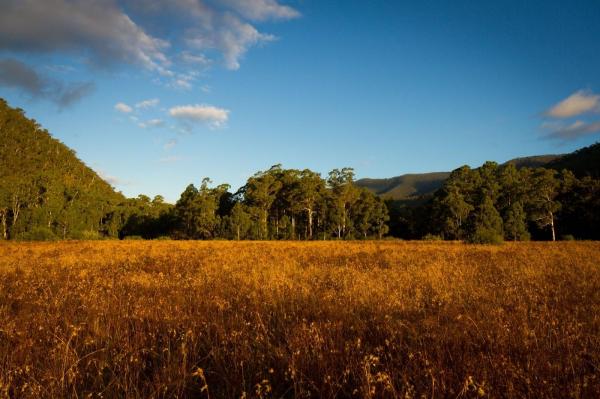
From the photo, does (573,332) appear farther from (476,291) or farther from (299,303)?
(299,303)

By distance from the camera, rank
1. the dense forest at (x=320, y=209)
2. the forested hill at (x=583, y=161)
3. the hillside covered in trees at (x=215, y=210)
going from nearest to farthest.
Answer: the dense forest at (x=320, y=209), the hillside covered in trees at (x=215, y=210), the forested hill at (x=583, y=161)

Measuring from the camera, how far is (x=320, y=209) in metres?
66.9

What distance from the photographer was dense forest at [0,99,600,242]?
49.3 meters

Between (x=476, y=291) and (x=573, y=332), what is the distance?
282cm

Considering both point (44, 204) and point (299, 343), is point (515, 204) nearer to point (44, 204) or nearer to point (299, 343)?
point (299, 343)

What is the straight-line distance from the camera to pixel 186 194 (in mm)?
→ 65688

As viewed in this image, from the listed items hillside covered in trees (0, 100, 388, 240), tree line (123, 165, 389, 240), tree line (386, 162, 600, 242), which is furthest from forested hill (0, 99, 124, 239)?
tree line (386, 162, 600, 242)

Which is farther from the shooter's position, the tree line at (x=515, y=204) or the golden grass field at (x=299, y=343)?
the tree line at (x=515, y=204)

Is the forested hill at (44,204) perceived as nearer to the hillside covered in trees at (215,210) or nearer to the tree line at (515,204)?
the hillside covered in trees at (215,210)

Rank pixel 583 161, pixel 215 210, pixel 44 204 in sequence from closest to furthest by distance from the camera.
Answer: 1. pixel 44 204
2. pixel 215 210
3. pixel 583 161

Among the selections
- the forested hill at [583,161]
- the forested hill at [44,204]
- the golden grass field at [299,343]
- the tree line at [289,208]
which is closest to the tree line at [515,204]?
the tree line at [289,208]

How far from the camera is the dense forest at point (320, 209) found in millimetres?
49281

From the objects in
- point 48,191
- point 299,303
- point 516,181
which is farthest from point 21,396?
point 48,191

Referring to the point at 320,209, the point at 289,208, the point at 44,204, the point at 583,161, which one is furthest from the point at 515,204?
the point at 44,204
